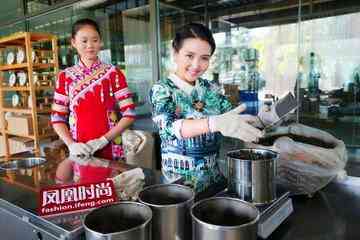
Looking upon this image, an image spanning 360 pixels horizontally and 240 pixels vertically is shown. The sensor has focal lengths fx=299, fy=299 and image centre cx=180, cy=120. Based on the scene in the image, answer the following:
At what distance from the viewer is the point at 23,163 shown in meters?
1.36

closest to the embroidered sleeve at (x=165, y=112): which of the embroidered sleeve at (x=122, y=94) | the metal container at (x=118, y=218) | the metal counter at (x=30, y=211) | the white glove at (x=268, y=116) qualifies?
the metal counter at (x=30, y=211)

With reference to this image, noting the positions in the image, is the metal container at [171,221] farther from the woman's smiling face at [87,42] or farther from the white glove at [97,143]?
the woman's smiling face at [87,42]

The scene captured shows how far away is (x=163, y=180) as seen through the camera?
3.32 feet


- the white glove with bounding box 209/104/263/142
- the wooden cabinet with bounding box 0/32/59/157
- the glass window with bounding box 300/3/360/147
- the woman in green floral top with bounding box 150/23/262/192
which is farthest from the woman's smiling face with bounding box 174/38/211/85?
the wooden cabinet with bounding box 0/32/59/157

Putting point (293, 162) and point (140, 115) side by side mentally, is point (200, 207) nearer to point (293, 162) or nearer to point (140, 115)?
point (293, 162)

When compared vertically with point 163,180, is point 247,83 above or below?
above

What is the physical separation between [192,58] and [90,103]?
2.18 ft

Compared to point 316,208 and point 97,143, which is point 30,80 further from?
point 316,208

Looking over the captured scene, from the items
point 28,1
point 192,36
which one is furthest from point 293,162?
point 28,1

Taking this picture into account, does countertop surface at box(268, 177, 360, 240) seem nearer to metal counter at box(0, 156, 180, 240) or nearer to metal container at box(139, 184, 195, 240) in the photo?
metal container at box(139, 184, 195, 240)

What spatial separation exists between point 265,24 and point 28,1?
156 inches

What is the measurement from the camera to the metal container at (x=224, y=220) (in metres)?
0.52

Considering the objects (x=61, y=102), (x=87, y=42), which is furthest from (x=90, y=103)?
(x=87, y=42)

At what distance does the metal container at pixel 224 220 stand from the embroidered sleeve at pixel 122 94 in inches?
37.5
